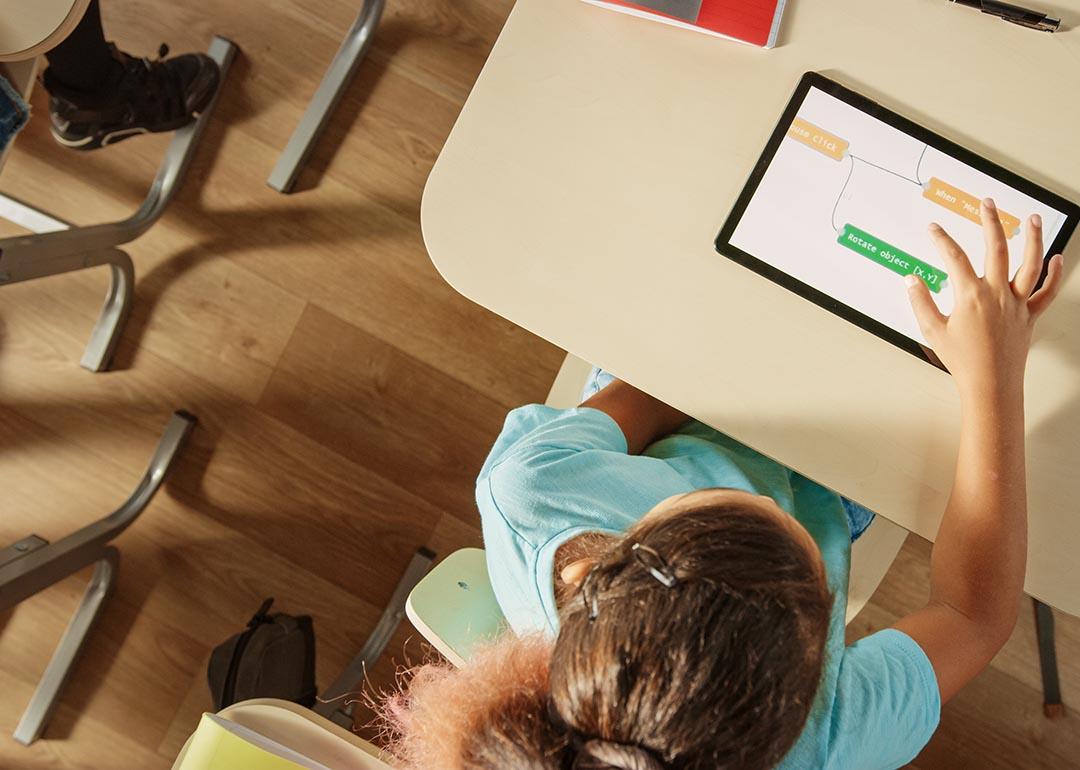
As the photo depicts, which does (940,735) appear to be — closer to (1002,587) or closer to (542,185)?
(1002,587)

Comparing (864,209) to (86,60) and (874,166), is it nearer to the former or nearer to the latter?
(874,166)

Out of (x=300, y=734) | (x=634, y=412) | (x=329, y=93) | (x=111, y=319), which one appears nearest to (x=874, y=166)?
(x=634, y=412)

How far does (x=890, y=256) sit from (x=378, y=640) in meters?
1.04

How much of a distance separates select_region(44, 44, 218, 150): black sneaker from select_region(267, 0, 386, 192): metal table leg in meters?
0.16

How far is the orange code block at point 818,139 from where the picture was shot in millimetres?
841

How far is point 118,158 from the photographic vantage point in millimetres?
→ 1469

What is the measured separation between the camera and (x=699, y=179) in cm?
85

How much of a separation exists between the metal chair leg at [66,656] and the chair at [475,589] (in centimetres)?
80

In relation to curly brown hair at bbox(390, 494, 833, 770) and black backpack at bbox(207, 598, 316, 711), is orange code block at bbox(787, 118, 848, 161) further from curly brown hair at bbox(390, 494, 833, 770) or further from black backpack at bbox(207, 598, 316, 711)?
black backpack at bbox(207, 598, 316, 711)

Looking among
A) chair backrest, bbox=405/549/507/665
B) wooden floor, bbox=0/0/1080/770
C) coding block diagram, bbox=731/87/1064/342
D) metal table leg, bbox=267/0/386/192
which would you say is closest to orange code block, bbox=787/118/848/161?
coding block diagram, bbox=731/87/1064/342

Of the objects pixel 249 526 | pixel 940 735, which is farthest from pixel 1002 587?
pixel 249 526

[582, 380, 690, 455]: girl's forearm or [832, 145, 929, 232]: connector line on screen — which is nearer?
[832, 145, 929, 232]: connector line on screen

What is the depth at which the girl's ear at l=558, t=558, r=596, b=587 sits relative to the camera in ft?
2.29

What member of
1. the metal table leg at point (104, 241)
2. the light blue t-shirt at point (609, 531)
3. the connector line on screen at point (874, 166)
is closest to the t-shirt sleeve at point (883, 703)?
the light blue t-shirt at point (609, 531)
